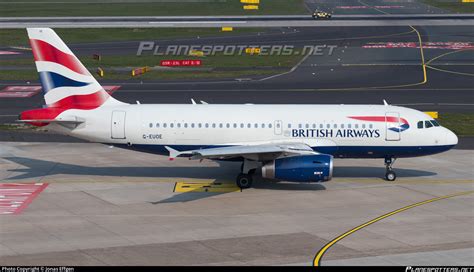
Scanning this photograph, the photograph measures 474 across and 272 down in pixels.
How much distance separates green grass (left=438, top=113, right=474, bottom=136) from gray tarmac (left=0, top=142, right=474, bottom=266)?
7.38 metres

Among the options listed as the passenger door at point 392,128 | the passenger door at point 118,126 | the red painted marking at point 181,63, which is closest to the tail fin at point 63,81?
the passenger door at point 118,126

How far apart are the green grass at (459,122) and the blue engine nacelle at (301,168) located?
2115 cm

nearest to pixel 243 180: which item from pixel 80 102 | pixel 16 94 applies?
pixel 80 102

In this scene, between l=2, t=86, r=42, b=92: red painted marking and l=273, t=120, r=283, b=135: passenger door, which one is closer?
l=273, t=120, r=283, b=135: passenger door

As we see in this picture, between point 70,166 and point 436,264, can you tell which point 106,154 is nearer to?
point 70,166

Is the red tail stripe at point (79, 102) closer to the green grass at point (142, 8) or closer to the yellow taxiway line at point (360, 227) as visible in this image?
the yellow taxiway line at point (360, 227)

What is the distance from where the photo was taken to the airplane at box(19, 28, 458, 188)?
48.6 meters

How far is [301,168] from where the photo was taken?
149ft

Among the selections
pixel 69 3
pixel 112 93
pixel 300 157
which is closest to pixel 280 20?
pixel 69 3

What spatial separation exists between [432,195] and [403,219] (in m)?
5.79

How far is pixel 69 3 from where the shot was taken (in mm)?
180250

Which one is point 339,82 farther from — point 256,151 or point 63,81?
point 63,81

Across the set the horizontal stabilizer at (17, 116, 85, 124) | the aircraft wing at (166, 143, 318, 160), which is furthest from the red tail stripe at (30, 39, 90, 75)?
the aircraft wing at (166, 143, 318, 160)

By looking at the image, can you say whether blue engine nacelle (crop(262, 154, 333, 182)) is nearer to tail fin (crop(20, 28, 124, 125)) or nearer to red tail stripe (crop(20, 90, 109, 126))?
red tail stripe (crop(20, 90, 109, 126))
